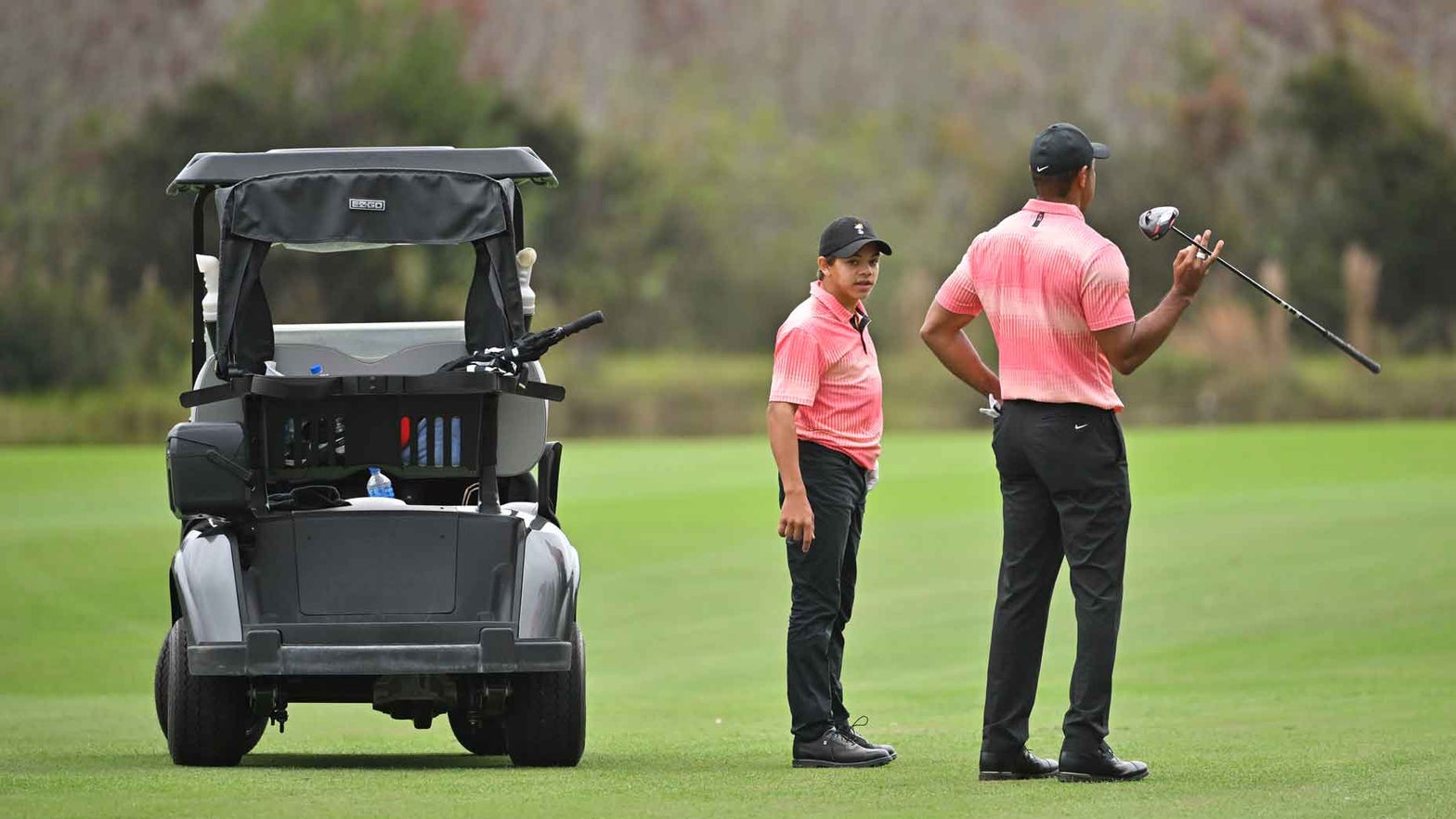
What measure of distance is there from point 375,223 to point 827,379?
1.56 metres

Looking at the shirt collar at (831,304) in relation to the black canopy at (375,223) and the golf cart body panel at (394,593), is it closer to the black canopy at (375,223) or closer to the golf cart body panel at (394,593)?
the black canopy at (375,223)

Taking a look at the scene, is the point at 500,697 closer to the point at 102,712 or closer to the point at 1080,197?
the point at 1080,197

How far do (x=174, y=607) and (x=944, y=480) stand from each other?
17223 mm

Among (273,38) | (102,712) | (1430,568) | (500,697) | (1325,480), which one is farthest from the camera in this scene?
(273,38)

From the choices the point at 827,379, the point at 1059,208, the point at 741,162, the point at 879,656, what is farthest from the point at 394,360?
the point at 741,162

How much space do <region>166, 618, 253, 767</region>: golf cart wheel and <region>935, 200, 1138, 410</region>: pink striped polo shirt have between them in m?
2.51

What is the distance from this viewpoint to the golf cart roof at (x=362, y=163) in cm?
726

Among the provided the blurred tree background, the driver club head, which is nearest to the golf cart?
the driver club head

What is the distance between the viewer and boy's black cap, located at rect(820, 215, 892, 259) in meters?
6.86

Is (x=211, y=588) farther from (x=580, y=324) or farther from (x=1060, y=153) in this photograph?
(x=1060, y=153)

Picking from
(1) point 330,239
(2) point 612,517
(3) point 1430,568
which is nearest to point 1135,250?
(2) point 612,517

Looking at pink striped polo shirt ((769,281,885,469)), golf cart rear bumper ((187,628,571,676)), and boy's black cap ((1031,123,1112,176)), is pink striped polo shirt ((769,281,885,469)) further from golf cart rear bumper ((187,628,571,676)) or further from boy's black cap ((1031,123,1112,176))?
golf cart rear bumper ((187,628,571,676))

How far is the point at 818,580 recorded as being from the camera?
6.80 meters

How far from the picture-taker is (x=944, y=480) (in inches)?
936
